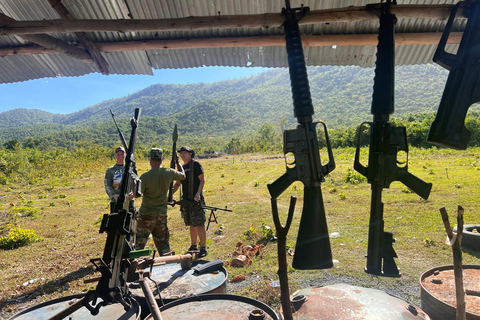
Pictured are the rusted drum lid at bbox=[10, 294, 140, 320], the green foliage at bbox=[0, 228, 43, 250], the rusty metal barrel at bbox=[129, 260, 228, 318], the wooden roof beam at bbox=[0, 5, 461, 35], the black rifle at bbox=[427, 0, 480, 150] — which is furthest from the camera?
the green foliage at bbox=[0, 228, 43, 250]

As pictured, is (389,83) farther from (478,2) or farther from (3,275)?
(3,275)

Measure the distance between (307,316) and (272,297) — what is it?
2068mm

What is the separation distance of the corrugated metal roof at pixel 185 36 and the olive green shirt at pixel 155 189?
5.47ft

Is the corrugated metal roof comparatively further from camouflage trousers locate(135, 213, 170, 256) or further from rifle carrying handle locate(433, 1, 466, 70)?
camouflage trousers locate(135, 213, 170, 256)

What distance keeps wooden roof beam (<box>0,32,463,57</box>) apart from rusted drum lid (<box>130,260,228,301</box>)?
2871 millimetres

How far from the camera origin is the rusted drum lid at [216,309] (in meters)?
2.45

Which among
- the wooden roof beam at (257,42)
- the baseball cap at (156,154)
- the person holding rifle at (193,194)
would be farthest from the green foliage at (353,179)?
the baseball cap at (156,154)

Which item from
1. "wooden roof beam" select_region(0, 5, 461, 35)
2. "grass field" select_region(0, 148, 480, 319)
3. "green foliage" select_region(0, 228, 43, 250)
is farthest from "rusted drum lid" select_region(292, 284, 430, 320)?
"green foliage" select_region(0, 228, 43, 250)

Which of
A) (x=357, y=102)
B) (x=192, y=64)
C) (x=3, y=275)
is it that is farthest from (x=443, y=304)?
(x=357, y=102)

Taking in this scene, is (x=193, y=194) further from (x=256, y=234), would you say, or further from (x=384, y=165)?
(x=384, y=165)

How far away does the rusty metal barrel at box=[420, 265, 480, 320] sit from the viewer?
2621mm

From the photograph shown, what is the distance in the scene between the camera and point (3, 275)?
5.70m

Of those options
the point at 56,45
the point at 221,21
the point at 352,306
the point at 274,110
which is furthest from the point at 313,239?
the point at 274,110

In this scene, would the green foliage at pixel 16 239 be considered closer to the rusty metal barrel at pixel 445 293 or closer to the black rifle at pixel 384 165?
the black rifle at pixel 384 165
